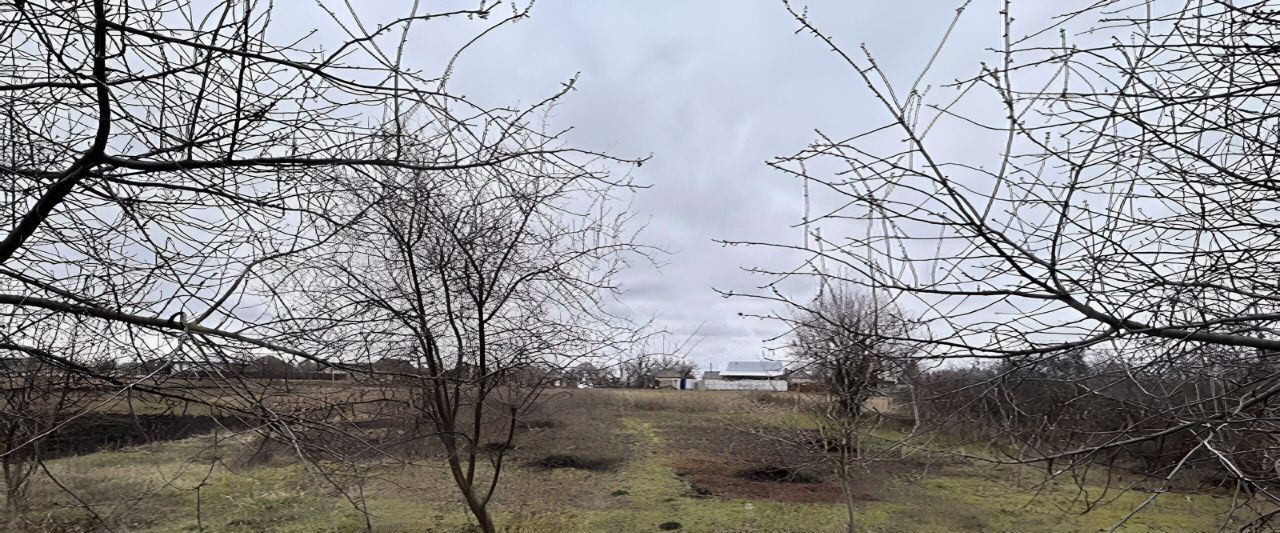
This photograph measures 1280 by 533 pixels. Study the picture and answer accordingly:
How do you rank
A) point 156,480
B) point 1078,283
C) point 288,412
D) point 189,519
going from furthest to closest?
point 156,480, point 189,519, point 288,412, point 1078,283

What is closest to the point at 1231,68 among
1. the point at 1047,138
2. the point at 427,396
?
the point at 1047,138

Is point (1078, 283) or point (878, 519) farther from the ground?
point (1078, 283)

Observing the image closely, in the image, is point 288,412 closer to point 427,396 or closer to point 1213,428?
point 1213,428

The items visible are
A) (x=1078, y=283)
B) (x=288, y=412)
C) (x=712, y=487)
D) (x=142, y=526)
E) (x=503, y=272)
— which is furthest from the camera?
(x=712, y=487)

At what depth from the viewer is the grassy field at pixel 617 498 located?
9789 millimetres

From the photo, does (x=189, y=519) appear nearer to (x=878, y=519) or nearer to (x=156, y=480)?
(x=156, y=480)

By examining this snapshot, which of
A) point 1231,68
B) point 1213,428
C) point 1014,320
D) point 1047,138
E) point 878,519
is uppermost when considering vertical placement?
point 1231,68

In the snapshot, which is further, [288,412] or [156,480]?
[156,480]

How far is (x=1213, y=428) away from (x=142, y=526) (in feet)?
36.6

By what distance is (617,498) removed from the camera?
12.0m

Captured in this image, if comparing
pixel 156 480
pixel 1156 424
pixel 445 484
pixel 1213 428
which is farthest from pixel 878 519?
pixel 156 480

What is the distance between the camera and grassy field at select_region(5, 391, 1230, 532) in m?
9.79

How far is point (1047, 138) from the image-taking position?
218 centimetres

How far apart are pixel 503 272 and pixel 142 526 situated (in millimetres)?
6833
